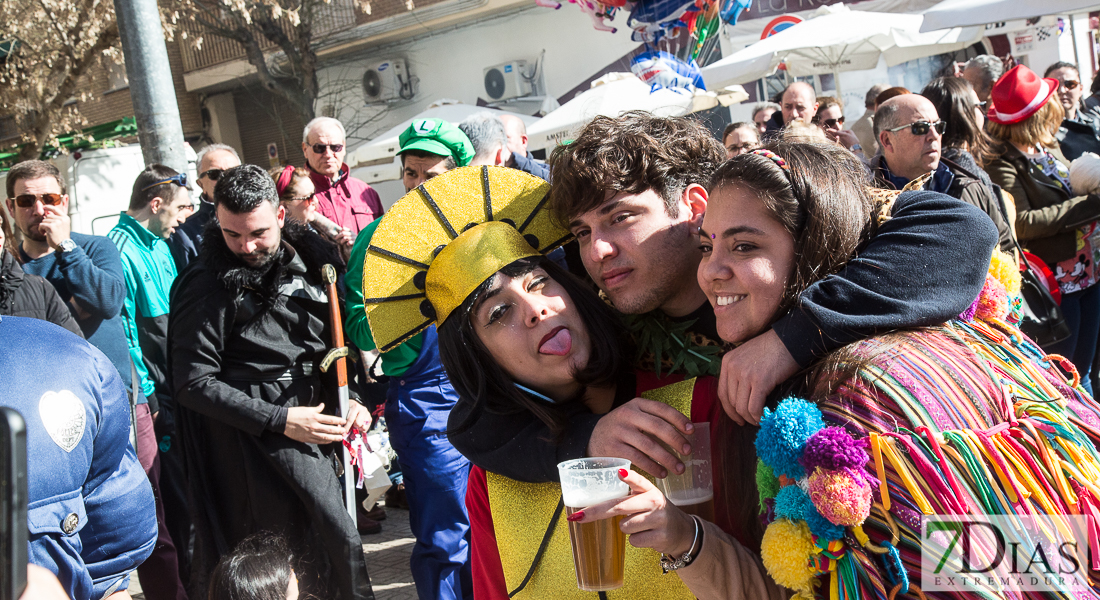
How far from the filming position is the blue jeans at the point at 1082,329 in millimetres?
4457

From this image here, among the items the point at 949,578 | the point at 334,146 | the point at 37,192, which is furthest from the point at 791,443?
the point at 334,146

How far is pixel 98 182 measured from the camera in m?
12.9

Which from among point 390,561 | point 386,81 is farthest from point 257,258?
point 386,81

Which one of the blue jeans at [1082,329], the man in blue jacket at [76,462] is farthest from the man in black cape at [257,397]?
the blue jeans at [1082,329]

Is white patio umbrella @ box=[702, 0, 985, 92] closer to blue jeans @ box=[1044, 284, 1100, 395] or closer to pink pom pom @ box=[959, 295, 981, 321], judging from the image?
blue jeans @ box=[1044, 284, 1100, 395]

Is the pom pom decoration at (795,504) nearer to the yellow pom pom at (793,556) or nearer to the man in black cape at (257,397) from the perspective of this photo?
the yellow pom pom at (793,556)

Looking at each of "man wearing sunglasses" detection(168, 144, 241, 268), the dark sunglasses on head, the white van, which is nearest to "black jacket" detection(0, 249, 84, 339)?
"man wearing sunglasses" detection(168, 144, 241, 268)

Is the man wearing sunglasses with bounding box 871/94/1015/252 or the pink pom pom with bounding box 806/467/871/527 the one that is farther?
the man wearing sunglasses with bounding box 871/94/1015/252

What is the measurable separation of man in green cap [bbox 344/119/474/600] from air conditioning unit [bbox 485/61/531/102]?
1441 centimetres

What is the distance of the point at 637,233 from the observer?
2070 millimetres

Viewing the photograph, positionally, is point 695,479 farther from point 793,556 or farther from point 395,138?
point 395,138

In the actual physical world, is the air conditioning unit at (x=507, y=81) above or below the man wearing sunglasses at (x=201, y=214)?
above

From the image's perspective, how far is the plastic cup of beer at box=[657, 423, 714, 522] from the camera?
1731mm

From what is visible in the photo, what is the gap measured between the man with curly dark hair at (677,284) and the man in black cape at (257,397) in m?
1.88
